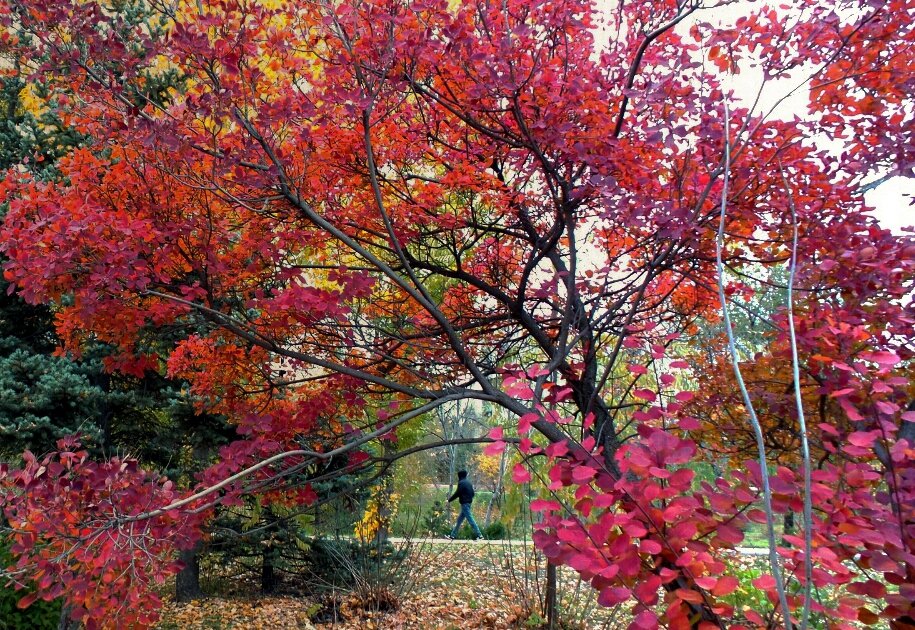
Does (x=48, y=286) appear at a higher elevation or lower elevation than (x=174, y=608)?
higher

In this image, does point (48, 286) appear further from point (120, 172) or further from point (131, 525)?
point (131, 525)

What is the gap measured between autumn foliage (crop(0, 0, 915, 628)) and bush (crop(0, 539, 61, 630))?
1.41 meters

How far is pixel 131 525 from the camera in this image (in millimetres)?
2557

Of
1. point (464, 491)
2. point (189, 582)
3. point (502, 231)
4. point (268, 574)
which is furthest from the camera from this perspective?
point (464, 491)

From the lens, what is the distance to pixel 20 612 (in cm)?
442

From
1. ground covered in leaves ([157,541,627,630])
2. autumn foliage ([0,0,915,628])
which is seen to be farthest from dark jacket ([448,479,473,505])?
autumn foliage ([0,0,915,628])

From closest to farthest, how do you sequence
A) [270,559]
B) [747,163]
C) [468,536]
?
[747,163] → [270,559] → [468,536]

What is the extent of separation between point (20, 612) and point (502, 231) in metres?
4.00

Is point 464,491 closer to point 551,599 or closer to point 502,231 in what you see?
point 551,599

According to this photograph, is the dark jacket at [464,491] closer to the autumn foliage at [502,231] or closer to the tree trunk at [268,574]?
the tree trunk at [268,574]

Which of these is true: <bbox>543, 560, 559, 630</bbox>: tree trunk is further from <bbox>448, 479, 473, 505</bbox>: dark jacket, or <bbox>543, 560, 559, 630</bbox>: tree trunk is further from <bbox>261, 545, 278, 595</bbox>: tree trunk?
<bbox>448, 479, 473, 505</bbox>: dark jacket

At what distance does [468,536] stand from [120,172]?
1098cm

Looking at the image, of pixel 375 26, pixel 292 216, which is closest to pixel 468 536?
pixel 292 216

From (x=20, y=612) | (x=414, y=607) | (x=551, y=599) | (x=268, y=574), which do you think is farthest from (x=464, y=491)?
(x=20, y=612)
